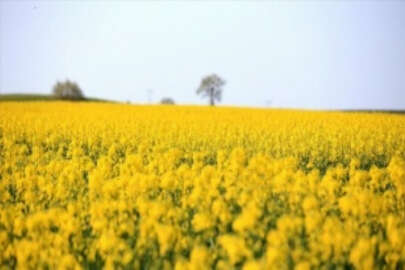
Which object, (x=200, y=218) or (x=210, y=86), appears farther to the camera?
(x=210, y=86)

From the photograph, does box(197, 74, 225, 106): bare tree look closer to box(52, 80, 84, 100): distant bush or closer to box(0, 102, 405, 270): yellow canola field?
box(52, 80, 84, 100): distant bush

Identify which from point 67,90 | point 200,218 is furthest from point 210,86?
point 200,218

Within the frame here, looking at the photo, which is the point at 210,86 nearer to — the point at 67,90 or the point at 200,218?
the point at 67,90

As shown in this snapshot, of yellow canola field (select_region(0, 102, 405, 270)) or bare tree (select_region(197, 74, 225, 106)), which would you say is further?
bare tree (select_region(197, 74, 225, 106))

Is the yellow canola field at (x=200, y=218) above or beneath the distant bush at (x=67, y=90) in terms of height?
beneath

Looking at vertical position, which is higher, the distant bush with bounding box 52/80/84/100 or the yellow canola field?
the distant bush with bounding box 52/80/84/100

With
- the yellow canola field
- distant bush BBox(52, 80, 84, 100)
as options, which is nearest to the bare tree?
distant bush BBox(52, 80, 84, 100)

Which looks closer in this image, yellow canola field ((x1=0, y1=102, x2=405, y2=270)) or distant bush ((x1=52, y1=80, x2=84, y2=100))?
yellow canola field ((x1=0, y1=102, x2=405, y2=270))

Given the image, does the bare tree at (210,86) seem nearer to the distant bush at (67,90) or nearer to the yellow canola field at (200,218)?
the distant bush at (67,90)

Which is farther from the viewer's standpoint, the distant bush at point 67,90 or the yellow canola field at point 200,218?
the distant bush at point 67,90

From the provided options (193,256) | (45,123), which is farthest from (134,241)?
(45,123)

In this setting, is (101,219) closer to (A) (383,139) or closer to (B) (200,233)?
(B) (200,233)

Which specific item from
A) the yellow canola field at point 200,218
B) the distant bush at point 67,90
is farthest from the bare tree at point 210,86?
the yellow canola field at point 200,218

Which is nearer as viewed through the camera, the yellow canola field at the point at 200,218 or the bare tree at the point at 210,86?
the yellow canola field at the point at 200,218
